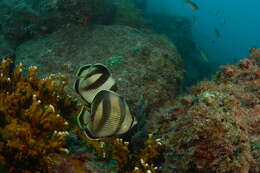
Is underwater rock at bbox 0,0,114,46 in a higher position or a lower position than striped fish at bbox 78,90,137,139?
lower

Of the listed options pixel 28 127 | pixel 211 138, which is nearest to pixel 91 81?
pixel 28 127

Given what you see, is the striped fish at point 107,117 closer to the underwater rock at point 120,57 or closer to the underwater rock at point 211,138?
the underwater rock at point 211,138

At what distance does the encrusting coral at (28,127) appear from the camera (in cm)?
293

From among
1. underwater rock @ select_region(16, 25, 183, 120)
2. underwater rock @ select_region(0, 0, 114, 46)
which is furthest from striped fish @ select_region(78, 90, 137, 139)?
underwater rock @ select_region(0, 0, 114, 46)

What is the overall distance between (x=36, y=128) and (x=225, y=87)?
3.67 meters

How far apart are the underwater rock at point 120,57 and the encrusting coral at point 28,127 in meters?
2.69

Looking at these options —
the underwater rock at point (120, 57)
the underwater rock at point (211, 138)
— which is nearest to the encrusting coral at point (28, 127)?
the underwater rock at point (211, 138)

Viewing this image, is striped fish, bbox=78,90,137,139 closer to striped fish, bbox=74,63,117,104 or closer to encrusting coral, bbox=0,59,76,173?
striped fish, bbox=74,63,117,104

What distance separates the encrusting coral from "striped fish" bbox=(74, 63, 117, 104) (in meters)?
0.54

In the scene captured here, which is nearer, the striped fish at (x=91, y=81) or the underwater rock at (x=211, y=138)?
the underwater rock at (x=211, y=138)

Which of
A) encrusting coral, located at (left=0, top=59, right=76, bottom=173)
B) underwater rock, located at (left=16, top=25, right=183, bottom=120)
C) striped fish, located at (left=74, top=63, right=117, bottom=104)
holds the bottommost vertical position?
underwater rock, located at (left=16, top=25, right=183, bottom=120)

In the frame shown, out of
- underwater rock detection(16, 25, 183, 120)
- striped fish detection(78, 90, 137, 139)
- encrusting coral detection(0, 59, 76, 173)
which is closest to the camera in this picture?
striped fish detection(78, 90, 137, 139)

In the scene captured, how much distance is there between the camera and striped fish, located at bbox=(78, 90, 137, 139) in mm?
2633

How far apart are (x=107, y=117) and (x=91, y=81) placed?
75 centimetres
